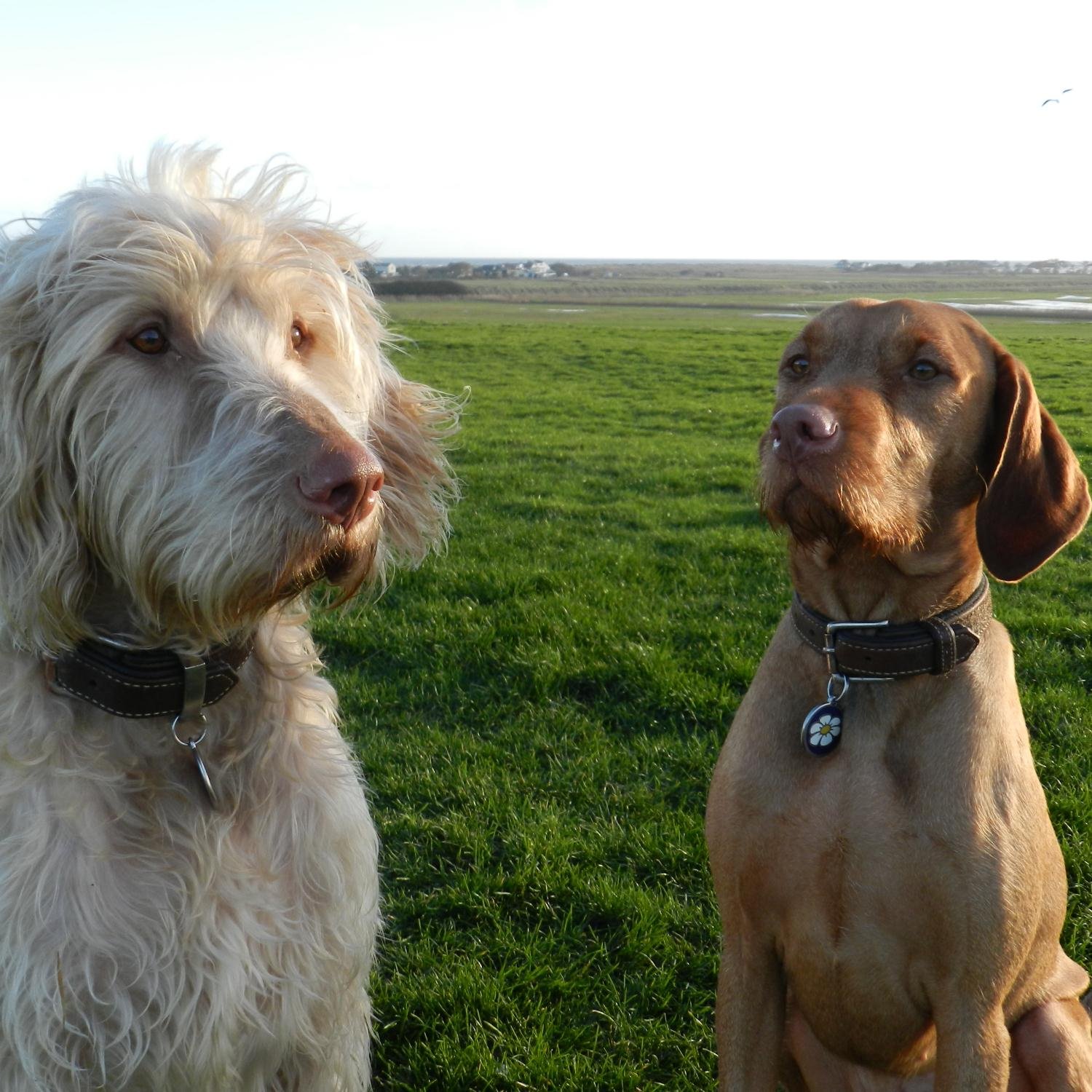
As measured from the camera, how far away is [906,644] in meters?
2.88

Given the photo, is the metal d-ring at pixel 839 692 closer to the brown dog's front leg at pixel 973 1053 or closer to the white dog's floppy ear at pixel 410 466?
the brown dog's front leg at pixel 973 1053

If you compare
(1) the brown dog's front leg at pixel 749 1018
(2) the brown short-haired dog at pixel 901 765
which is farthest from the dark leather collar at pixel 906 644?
(1) the brown dog's front leg at pixel 749 1018

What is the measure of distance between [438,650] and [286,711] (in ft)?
10.5

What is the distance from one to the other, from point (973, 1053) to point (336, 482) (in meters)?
2.03

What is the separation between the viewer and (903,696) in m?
2.89

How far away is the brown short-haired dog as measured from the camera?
8.81ft

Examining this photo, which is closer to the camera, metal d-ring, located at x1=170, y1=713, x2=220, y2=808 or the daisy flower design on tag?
metal d-ring, located at x1=170, y1=713, x2=220, y2=808

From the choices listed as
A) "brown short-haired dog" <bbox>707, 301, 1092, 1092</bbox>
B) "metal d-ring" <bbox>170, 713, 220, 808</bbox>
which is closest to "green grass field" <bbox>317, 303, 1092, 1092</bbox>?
"brown short-haired dog" <bbox>707, 301, 1092, 1092</bbox>

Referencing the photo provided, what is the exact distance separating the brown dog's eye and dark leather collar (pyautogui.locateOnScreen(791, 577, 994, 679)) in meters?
1.88

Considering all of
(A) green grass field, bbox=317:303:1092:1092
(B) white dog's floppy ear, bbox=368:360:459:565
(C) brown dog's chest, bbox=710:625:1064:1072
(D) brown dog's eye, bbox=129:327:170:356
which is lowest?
(A) green grass field, bbox=317:303:1092:1092

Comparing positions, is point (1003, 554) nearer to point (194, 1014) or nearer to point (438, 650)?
point (194, 1014)

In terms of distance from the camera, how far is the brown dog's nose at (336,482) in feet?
7.21

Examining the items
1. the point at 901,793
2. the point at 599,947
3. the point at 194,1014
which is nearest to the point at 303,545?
the point at 194,1014

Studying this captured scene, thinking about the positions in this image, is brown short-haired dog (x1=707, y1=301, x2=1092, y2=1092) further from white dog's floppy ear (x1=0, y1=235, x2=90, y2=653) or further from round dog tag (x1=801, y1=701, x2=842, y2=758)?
white dog's floppy ear (x1=0, y1=235, x2=90, y2=653)
